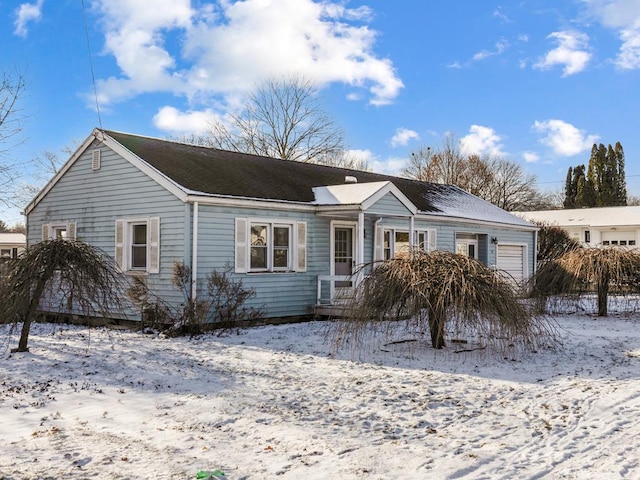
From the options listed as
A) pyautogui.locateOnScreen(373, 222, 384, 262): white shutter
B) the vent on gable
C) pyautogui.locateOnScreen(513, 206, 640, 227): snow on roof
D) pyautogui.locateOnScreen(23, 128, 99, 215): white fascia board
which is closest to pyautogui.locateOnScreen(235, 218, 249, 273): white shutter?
pyautogui.locateOnScreen(373, 222, 384, 262): white shutter

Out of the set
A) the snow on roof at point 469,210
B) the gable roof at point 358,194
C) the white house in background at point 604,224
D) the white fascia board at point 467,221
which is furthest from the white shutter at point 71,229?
the white house in background at point 604,224

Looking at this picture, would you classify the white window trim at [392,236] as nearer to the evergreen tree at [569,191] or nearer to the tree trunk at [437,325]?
the tree trunk at [437,325]

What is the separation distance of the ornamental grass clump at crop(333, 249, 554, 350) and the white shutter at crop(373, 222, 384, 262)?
5.91 meters

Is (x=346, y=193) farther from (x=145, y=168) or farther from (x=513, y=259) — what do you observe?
(x=513, y=259)

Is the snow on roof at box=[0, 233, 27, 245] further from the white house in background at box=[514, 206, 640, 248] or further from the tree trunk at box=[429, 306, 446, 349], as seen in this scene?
the tree trunk at box=[429, 306, 446, 349]

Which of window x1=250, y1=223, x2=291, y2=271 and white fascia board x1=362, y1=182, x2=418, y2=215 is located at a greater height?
white fascia board x1=362, y1=182, x2=418, y2=215

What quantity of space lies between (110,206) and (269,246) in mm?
4052

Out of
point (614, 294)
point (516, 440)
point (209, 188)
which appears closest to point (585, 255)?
point (614, 294)

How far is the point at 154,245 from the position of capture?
13156 millimetres

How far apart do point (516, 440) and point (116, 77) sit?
1580 centimetres

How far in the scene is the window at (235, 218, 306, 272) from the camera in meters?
13.5

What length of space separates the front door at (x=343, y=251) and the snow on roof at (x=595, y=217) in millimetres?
26325

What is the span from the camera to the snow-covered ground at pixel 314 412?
472cm

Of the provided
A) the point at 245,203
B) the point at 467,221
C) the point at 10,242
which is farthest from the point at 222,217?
the point at 10,242
